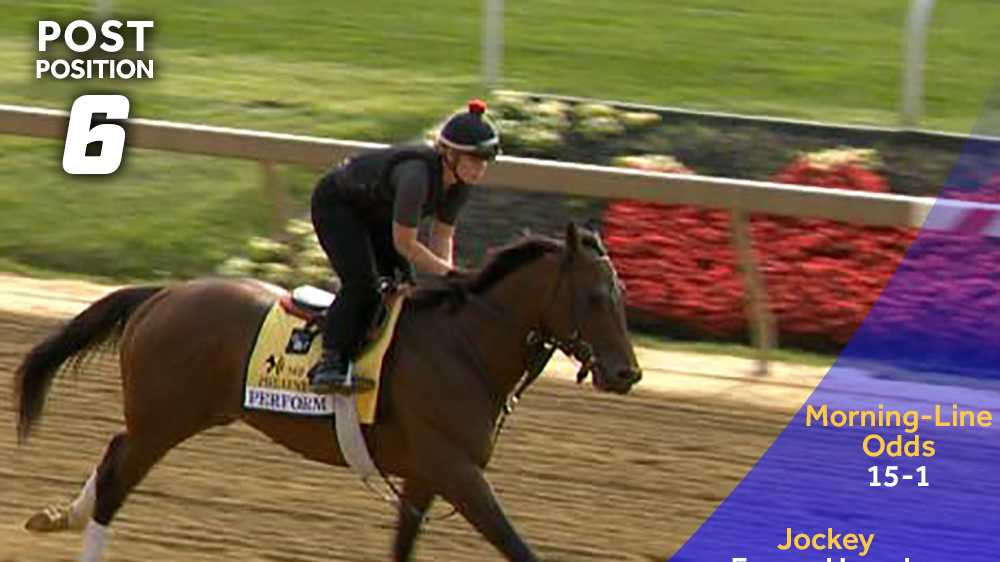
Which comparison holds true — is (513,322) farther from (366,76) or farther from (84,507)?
(366,76)

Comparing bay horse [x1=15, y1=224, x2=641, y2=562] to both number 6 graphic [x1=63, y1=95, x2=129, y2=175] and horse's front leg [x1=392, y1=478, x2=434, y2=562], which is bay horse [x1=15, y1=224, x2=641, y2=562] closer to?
horse's front leg [x1=392, y1=478, x2=434, y2=562]

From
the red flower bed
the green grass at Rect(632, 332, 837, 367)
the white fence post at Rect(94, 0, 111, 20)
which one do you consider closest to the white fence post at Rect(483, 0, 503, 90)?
the red flower bed

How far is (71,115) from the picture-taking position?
49.9 feet

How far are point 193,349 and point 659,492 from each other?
2.50 m

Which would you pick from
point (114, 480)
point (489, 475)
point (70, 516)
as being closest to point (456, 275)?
point (114, 480)

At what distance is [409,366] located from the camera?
26.6 ft

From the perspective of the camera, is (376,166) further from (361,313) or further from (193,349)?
(193,349)

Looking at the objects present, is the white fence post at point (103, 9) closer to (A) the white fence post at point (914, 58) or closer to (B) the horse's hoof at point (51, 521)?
(A) the white fence post at point (914, 58)

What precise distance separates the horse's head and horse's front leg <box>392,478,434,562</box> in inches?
35.8

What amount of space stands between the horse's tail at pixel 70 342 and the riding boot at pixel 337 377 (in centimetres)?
100

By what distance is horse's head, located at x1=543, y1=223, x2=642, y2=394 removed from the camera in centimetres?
764

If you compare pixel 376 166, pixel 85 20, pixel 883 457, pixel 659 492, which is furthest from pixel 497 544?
pixel 85 20

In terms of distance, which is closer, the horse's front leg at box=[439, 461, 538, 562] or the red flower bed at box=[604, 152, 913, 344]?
the horse's front leg at box=[439, 461, 538, 562]
